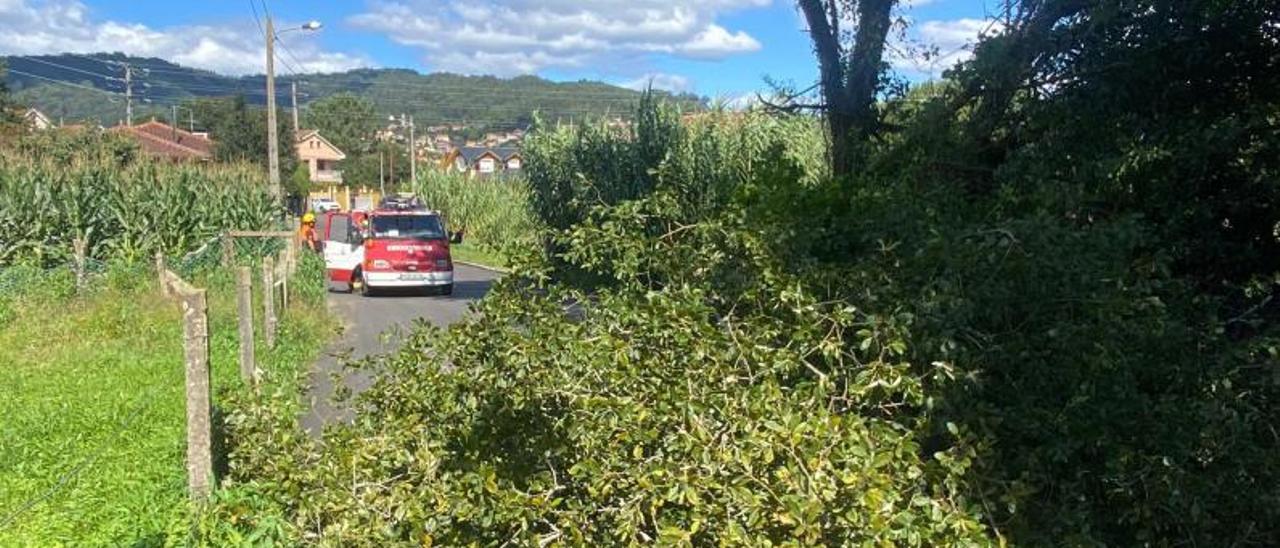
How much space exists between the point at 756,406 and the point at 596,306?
3.36 ft

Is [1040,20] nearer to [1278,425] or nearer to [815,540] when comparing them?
[1278,425]

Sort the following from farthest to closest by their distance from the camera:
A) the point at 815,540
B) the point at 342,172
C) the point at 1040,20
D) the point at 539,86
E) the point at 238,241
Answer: the point at 539,86 < the point at 342,172 < the point at 238,241 < the point at 1040,20 < the point at 815,540

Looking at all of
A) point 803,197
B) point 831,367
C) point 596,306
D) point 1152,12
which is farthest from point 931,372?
point 1152,12

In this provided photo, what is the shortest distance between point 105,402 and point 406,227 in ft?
46.0

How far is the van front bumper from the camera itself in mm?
21984

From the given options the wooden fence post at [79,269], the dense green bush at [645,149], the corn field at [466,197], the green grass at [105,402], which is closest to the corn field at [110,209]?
the wooden fence post at [79,269]

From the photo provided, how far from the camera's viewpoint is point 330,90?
12812cm

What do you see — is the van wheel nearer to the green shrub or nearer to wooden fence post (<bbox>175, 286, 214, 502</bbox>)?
wooden fence post (<bbox>175, 286, 214, 502</bbox>)

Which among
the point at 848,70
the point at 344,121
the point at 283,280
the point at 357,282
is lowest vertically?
the point at 357,282

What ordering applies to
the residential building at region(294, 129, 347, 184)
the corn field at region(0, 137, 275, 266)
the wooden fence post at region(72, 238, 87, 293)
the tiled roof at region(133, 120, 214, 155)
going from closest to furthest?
the wooden fence post at region(72, 238, 87, 293) → the corn field at region(0, 137, 275, 266) → the tiled roof at region(133, 120, 214, 155) → the residential building at region(294, 129, 347, 184)

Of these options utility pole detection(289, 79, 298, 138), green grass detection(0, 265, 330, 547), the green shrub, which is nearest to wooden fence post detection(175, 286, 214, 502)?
green grass detection(0, 265, 330, 547)

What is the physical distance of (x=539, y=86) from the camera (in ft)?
474

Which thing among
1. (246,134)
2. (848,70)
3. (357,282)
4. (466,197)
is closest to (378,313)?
(357,282)

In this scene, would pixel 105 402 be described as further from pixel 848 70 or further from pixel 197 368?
pixel 848 70
